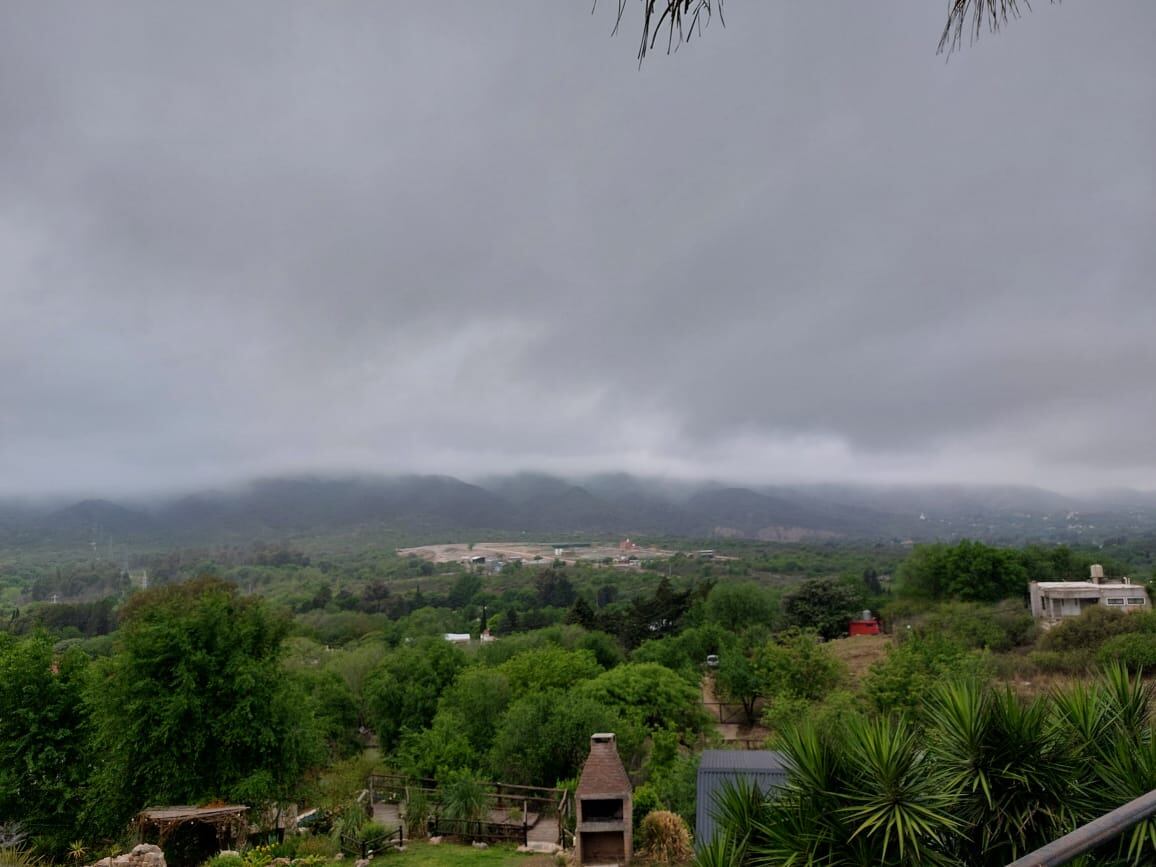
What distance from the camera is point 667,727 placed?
22203 millimetres

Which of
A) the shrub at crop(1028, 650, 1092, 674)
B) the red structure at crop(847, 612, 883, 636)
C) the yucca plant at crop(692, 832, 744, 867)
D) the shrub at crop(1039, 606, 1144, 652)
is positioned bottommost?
the red structure at crop(847, 612, 883, 636)

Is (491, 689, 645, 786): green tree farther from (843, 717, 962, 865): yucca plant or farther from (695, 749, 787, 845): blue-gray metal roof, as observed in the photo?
(843, 717, 962, 865): yucca plant

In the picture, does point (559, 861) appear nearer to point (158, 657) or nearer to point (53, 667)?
point (158, 657)

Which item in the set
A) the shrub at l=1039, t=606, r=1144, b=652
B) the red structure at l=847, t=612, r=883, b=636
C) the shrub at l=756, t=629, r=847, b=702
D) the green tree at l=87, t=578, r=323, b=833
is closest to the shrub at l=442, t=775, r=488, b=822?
the green tree at l=87, t=578, r=323, b=833

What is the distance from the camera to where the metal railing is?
6.06 ft

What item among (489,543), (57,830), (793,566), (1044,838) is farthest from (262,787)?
(489,543)

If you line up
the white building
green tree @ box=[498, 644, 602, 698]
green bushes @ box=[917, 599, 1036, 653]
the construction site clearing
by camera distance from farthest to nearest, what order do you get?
the construction site clearing < the white building < green bushes @ box=[917, 599, 1036, 653] < green tree @ box=[498, 644, 602, 698]

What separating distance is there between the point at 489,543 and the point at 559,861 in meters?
186

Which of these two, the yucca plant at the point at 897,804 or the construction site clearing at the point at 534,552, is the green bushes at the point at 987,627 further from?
the construction site clearing at the point at 534,552

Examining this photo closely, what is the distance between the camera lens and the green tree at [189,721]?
1400cm

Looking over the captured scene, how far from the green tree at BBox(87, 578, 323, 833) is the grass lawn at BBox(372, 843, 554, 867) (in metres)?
3.25

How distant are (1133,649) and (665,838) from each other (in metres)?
20.0

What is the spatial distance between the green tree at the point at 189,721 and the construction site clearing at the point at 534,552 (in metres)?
124

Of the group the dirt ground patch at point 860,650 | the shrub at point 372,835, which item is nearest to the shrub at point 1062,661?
the dirt ground patch at point 860,650
